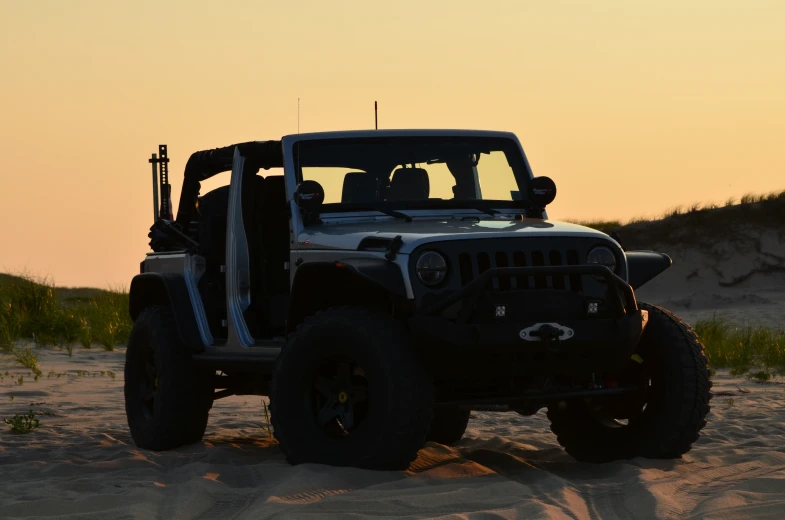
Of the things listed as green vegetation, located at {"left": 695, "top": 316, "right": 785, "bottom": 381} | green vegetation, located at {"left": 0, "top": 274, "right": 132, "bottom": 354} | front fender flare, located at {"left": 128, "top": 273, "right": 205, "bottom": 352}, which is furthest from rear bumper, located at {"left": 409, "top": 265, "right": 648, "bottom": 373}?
green vegetation, located at {"left": 0, "top": 274, "right": 132, "bottom": 354}

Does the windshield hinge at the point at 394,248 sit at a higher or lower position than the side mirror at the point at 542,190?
lower

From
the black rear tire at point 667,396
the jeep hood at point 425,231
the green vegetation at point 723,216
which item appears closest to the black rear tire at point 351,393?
the jeep hood at point 425,231

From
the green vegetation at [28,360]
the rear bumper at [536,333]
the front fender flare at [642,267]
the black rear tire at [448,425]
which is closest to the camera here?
the rear bumper at [536,333]

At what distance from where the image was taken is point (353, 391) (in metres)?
7.54

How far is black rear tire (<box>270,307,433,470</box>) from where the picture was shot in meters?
7.16

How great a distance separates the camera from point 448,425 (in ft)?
32.2

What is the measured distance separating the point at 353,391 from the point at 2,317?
1233 centimetres

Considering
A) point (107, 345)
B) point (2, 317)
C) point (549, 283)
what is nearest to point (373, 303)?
point (549, 283)

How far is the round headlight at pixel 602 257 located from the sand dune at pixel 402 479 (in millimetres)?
1190

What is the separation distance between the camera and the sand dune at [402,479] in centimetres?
664

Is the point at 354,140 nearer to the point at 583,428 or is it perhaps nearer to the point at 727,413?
the point at 583,428

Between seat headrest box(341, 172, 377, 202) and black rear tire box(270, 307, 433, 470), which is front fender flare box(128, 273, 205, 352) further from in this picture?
black rear tire box(270, 307, 433, 470)

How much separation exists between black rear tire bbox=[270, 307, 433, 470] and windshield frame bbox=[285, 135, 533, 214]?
1.14m

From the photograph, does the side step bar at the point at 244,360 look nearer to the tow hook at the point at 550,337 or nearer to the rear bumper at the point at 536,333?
the rear bumper at the point at 536,333
